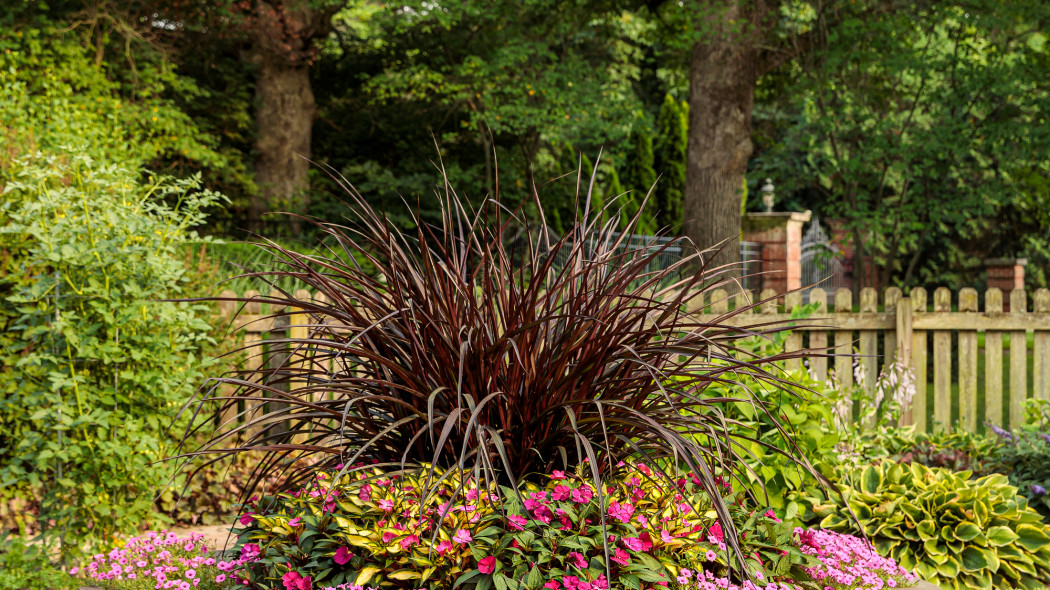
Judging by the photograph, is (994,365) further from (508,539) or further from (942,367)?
(508,539)

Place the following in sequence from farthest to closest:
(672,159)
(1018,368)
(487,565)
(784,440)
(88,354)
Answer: (672,159) < (1018,368) < (88,354) < (784,440) < (487,565)

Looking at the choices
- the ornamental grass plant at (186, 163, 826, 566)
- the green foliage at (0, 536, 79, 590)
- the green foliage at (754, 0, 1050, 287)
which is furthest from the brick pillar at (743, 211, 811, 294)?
the green foliage at (0, 536, 79, 590)

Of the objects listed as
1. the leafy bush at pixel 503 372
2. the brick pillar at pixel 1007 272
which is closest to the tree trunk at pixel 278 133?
the leafy bush at pixel 503 372

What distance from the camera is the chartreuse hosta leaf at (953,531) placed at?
3305 millimetres

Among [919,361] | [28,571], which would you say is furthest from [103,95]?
[919,361]

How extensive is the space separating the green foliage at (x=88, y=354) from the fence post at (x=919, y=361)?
4.52 m

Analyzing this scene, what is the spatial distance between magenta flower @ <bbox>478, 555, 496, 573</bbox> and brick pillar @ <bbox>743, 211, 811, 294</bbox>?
12747 millimetres

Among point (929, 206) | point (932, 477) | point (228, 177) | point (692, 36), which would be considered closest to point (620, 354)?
point (932, 477)

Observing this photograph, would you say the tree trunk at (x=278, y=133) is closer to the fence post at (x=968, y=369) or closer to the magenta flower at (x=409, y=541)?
the fence post at (x=968, y=369)

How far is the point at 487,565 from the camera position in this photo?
2.15m

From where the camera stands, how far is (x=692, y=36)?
8711 millimetres

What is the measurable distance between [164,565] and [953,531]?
309 cm

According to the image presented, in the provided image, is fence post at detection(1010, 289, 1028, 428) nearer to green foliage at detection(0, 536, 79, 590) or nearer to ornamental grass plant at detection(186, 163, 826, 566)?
ornamental grass plant at detection(186, 163, 826, 566)

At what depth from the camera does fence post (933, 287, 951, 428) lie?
5.66m
